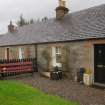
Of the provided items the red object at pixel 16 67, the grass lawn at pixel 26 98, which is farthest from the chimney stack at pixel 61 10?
the grass lawn at pixel 26 98

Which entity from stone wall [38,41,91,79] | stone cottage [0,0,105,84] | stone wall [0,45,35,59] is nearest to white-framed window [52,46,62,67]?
stone cottage [0,0,105,84]

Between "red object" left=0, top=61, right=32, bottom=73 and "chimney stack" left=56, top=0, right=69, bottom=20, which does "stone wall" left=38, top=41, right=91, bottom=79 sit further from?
"chimney stack" left=56, top=0, right=69, bottom=20

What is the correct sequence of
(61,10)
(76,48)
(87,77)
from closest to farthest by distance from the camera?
1. (87,77)
2. (76,48)
3. (61,10)

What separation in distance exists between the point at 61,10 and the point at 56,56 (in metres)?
8.24

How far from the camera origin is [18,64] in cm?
1788

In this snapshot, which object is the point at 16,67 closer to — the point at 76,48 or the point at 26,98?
the point at 76,48

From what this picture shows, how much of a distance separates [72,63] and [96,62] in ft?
7.73

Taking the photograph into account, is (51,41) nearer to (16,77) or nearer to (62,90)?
(16,77)

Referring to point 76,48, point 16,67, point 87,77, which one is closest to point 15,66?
Answer: point 16,67

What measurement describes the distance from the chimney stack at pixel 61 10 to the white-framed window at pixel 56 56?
22.9 feet

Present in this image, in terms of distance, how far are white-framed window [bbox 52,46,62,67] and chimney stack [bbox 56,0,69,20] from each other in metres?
6.98

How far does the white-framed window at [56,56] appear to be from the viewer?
17531mm

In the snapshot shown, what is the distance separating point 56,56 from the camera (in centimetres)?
1795

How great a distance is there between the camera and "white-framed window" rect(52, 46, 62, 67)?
1753cm
